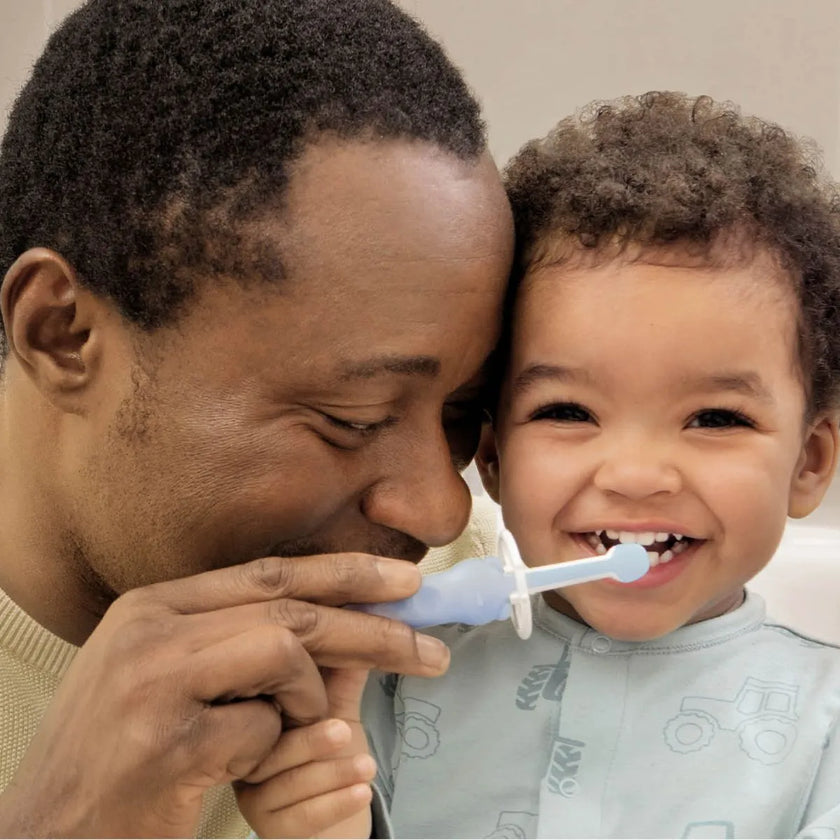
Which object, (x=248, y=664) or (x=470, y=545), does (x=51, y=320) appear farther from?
(x=470, y=545)

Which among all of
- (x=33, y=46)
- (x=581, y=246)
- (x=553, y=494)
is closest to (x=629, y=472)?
(x=553, y=494)

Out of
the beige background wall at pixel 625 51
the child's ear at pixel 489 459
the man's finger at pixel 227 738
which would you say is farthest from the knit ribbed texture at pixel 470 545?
the beige background wall at pixel 625 51

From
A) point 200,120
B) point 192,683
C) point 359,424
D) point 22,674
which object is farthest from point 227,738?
point 200,120

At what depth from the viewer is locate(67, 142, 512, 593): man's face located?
37.2 inches

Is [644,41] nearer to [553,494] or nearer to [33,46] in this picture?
[33,46]

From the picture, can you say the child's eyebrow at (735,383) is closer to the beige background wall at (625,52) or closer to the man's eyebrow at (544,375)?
the man's eyebrow at (544,375)

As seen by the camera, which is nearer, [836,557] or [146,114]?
[146,114]

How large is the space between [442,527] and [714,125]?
497mm

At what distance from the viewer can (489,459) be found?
1.22 metres

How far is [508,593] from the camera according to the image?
903 millimetres

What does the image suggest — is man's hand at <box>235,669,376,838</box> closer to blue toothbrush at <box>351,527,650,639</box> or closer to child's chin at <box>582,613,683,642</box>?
blue toothbrush at <box>351,527,650,639</box>

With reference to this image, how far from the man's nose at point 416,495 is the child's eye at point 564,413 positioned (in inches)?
5.1

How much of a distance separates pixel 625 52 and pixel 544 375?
3.71 ft

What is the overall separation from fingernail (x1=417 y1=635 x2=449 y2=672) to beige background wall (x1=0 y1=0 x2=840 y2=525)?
1377mm
